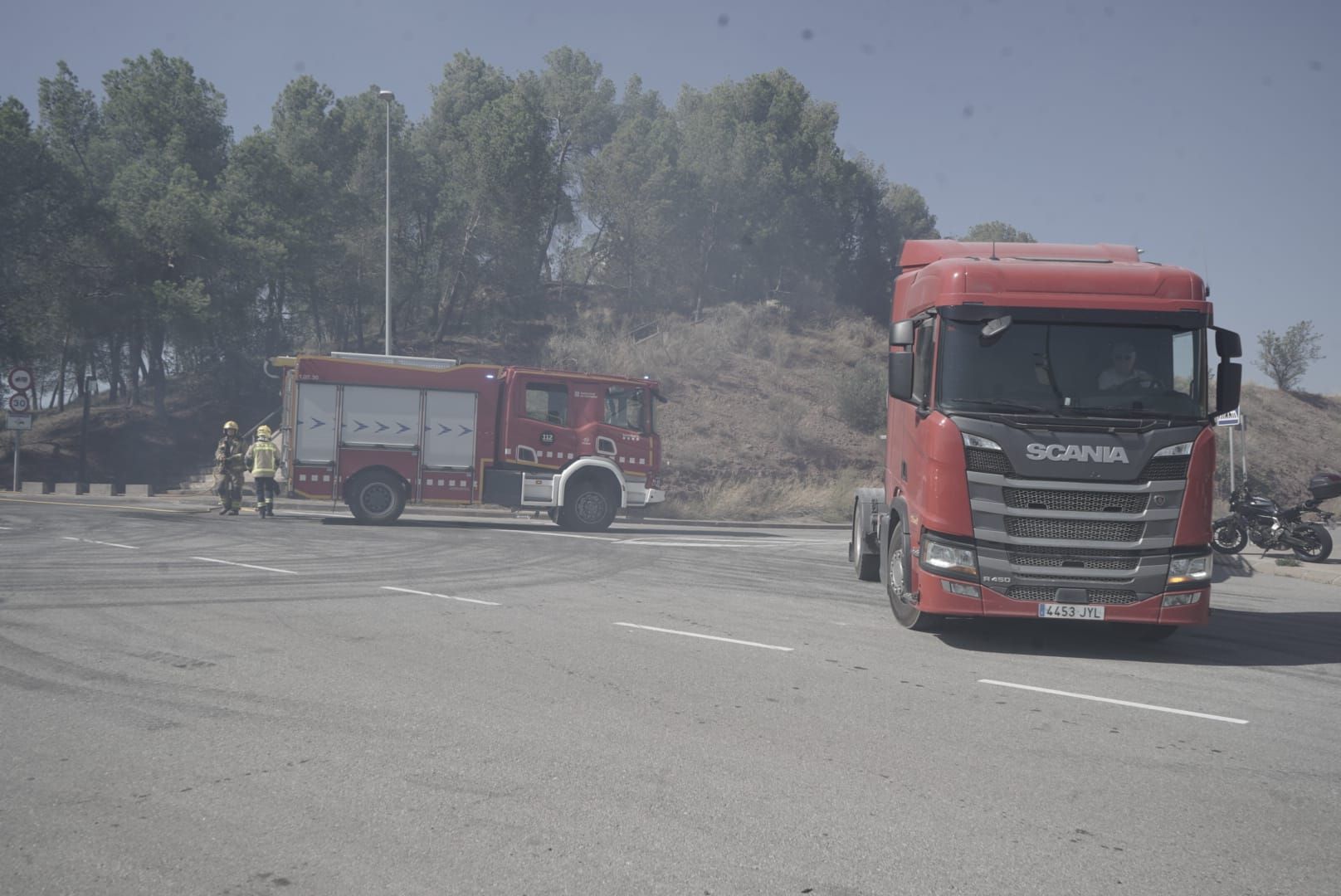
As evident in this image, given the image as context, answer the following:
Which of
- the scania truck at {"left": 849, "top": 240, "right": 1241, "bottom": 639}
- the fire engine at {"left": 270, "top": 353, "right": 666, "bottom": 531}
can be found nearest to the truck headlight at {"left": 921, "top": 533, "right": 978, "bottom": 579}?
the scania truck at {"left": 849, "top": 240, "right": 1241, "bottom": 639}

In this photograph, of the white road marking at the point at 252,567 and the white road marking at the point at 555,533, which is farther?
the white road marking at the point at 555,533

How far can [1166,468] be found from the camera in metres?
7.92

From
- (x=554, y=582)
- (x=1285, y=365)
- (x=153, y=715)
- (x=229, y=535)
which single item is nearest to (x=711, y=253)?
(x=1285, y=365)

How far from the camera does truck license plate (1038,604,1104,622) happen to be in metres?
8.02

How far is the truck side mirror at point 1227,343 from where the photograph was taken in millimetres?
8117

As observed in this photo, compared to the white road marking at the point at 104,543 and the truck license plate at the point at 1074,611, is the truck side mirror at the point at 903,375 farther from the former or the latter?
the white road marking at the point at 104,543

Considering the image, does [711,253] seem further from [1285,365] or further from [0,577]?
[0,577]

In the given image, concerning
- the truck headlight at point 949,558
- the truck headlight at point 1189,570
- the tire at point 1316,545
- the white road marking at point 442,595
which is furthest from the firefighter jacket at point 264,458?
the tire at point 1316,545

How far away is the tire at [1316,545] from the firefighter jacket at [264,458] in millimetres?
18476

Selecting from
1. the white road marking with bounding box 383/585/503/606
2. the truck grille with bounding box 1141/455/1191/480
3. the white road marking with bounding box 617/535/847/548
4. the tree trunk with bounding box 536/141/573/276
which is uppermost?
the tree trunk with bounding box 536/141/573/276

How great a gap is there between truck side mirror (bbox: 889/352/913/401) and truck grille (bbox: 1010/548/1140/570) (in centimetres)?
161

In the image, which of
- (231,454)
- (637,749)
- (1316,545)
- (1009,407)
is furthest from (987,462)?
(231,454)

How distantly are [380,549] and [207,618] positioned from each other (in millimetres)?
6411

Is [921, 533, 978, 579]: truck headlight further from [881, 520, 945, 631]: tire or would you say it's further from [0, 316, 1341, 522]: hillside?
[0, 316, 1341, 522]: hillside
